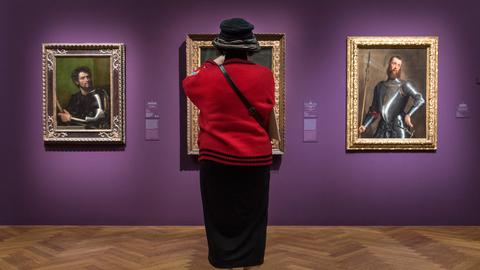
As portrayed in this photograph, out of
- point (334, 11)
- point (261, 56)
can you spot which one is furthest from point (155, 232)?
point (334, 11)

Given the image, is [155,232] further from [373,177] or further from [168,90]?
[373,177]

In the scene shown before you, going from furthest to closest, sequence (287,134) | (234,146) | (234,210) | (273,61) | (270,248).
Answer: (287,134)
(273,61)
(270,248)
(234,210)
(234,146)

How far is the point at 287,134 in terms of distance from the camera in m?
6.05

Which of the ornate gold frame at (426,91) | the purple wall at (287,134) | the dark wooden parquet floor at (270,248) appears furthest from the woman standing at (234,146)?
the ornate gold frame at (426,91)

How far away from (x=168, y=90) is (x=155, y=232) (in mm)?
1966

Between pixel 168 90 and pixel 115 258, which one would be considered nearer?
pixel 115 258

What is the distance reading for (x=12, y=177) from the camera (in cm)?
611

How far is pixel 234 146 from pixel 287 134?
325 cm

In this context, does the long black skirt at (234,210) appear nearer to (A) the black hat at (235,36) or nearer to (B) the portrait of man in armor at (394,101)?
(A) the black hat at (235,36)

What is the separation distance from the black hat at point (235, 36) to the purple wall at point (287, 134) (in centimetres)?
313

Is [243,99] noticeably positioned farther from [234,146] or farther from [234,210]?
[234,210]

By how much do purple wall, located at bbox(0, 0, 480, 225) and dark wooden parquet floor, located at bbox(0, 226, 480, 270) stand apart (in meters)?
0.28

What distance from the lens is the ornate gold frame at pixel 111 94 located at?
19.5 ft

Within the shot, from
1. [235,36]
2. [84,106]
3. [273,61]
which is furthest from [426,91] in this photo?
[84,106]
